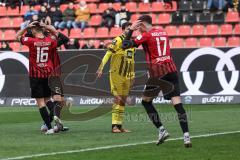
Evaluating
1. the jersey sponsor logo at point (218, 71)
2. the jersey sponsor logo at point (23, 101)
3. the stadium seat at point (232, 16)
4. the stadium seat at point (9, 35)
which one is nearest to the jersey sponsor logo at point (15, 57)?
the jersey sponsor logo at point (23, 101)

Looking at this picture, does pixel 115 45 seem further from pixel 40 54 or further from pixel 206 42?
pixel 206 42

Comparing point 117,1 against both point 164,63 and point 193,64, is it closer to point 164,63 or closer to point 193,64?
point 193,64

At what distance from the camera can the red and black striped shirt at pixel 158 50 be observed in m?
11.8

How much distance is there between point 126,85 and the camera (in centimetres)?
1468

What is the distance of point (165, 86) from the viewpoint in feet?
39.8

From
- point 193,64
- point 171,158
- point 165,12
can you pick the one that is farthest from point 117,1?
point 171,158

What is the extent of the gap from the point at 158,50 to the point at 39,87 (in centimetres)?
332

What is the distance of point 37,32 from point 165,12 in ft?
53.9

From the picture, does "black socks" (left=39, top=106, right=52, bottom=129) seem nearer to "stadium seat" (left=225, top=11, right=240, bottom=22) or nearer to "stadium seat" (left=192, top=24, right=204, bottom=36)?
"stadium seat" (left=192, top=24, right=204, bottom=36)

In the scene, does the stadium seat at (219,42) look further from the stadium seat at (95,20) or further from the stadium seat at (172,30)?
the stadium seat at (95,20)

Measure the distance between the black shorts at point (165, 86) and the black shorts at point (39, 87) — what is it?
295cm

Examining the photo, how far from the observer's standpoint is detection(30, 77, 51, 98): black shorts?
14156 millimetres

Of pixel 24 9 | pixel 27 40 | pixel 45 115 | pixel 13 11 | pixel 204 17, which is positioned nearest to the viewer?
pixel 45 115

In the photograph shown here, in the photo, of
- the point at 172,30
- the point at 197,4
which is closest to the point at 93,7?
the point at 172,30
